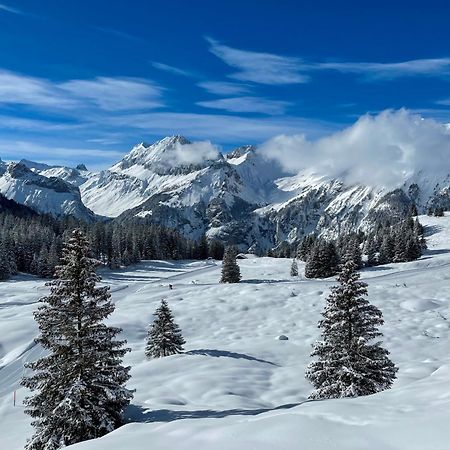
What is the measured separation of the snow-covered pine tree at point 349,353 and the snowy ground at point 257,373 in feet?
5.91

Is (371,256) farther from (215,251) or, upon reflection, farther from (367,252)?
(215,251)

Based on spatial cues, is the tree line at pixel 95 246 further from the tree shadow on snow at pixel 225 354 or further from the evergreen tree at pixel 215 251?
the tree shadow on snow at pixel 225 354

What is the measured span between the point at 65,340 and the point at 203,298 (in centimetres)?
3942

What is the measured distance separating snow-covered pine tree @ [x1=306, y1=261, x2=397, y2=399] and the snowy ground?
1.80 meters

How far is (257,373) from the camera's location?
2711 cm

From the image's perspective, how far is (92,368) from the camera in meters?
16.0

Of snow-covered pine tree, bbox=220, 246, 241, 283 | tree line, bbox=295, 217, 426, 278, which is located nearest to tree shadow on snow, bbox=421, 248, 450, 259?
tree line, bbox=295, 217, 426, 278

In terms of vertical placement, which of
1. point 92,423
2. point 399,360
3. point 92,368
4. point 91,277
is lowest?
point 399,360

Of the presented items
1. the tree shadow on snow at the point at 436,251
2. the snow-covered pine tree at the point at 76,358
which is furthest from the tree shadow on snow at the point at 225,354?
the tree shadow on snow at the point at 436,251

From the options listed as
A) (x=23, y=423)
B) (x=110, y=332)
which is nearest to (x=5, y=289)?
(x=23, y=423)

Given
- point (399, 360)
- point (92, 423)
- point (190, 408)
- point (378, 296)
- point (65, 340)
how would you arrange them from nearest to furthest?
point (92, 423)
point (65, 340)
point (190, 408)
point (399, 360)
point (378, 296)

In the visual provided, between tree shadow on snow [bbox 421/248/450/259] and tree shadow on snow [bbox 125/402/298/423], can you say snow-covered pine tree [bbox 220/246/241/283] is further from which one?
tree shadow on snow [bbox 125/402/298/423]

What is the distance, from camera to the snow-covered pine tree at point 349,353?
18.4m

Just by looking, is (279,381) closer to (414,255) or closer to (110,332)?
(110,332)
